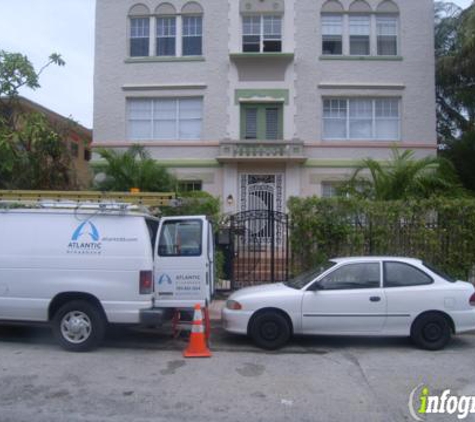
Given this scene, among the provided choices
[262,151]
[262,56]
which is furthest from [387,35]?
[262,151]

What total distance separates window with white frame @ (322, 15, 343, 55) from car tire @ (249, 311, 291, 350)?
12.8 meters

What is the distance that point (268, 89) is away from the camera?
18.0 metres

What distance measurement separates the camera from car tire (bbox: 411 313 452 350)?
7973 millimetres

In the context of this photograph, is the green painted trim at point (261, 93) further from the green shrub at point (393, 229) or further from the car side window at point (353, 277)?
the car side window at point (353, 277)

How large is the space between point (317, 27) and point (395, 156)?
539 cm

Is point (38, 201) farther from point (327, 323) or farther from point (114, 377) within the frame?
point (327, 323)

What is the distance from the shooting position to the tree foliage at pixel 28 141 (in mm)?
15172

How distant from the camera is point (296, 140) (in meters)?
17.4

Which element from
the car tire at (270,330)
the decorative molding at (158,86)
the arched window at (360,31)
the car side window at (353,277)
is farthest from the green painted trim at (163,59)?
the car tire at (270,330)

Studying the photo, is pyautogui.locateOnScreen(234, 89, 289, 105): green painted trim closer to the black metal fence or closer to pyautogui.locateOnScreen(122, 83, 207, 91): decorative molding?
pyautogui.locateOnScreen(122, 83, 207, 91): decorative molding

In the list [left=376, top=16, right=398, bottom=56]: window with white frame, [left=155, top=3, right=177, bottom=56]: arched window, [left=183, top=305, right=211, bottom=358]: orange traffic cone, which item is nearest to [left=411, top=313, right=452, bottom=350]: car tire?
[left=183, top=305, right=211, bottom=358]: orange traffic cone

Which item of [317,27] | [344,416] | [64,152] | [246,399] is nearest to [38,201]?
[246,399]

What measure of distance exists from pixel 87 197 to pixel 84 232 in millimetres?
1032

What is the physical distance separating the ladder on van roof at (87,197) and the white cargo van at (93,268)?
0.32 m
